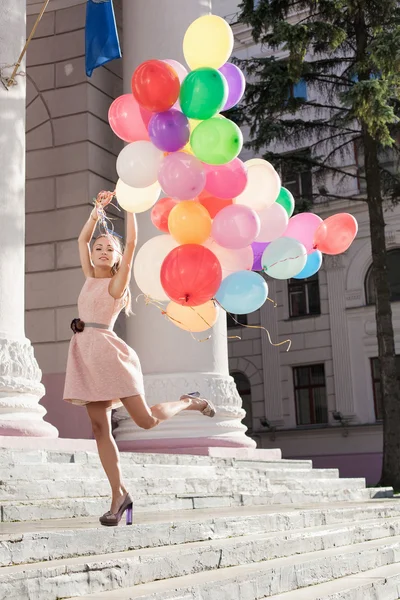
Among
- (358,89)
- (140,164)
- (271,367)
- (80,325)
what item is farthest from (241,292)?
(271,367)

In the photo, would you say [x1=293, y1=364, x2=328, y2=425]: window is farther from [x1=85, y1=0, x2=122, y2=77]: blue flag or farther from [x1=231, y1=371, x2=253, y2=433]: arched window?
[x1=85, y1=0, x2=122, y2=77]: blue flag

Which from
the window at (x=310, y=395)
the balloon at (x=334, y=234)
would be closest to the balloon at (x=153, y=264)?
the balloon at (x=334, y=234)

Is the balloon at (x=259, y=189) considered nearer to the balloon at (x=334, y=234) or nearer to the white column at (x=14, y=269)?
the balloon at (x=334, y=234)

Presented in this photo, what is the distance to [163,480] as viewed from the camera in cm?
680

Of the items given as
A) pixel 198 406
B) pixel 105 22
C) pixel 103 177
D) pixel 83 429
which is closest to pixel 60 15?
pixel 103 177

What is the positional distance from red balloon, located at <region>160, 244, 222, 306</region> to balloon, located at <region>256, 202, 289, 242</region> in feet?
1.85

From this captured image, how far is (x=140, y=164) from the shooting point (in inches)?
223

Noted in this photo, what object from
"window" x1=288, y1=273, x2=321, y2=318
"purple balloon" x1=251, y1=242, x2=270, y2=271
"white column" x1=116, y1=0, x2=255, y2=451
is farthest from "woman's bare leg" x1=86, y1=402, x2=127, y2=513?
"window" x1=288, y1=273, x2=321, y2=318

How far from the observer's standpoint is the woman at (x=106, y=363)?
183 inches

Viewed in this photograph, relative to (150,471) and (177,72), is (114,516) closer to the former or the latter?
(150,471)

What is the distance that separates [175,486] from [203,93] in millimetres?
3261

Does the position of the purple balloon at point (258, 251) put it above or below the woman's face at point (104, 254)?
above

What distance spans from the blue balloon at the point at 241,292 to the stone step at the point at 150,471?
1801 millimetres

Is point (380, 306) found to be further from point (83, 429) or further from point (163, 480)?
point (163, 480)
